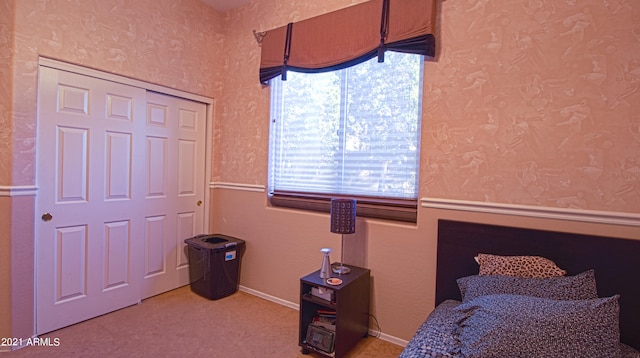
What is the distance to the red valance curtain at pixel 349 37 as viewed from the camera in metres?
2.16

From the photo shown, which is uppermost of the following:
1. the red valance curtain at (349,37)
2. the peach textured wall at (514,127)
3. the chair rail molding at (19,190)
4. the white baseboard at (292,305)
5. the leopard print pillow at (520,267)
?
the red valance curtain at (349,37)

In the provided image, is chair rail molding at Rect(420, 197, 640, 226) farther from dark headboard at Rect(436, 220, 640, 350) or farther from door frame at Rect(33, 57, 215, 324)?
door frame at Rect(33, 57, 215, 324)

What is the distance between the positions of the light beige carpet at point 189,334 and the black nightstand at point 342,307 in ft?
0.38

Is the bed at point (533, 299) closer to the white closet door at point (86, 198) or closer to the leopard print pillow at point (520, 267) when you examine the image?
the leopard print pillow at point (520, 267)

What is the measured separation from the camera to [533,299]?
1406 mm

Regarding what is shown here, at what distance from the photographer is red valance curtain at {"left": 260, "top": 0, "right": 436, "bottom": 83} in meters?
2.16

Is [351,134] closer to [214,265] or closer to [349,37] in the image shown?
[349,37]

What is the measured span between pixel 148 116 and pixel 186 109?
0.41 m

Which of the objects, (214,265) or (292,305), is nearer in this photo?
(292,305)

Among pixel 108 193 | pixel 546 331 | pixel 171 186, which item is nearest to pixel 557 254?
pixel 546 331

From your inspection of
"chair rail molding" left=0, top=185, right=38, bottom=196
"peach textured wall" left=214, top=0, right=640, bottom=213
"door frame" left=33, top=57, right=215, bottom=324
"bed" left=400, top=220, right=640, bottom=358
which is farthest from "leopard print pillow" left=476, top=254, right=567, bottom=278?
"chair rail molding" left=0, top=185, right=38, bottom=196

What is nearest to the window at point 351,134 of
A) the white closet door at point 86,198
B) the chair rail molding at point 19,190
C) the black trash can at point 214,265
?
the black trash can at point 214,265

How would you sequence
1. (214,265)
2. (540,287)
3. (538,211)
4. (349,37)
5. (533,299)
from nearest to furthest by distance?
(533,299), (540,287), (538,211), (349,37), (214,265)

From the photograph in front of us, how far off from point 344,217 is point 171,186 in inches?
75.6
